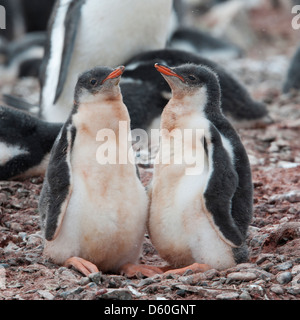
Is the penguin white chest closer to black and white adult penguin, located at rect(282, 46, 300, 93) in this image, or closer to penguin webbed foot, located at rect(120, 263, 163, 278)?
penguin webbed foot, located at rect(120, 263, 163, 278)

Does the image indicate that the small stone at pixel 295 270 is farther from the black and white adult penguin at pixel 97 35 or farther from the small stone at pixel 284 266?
the black and white adult penguin at pixel 97 35

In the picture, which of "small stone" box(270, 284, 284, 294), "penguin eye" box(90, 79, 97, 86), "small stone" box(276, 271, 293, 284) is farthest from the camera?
"penguin eye" box(90, 79, 97, 86)

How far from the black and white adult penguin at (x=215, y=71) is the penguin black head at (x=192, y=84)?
2.14 m

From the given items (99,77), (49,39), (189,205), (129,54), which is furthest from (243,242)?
(49,39)

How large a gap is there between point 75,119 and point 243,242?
Answer: 93cm

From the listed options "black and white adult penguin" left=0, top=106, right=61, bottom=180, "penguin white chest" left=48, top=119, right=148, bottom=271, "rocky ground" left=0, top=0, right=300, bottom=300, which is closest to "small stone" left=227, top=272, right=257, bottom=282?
"rocky ground" left=0, top=0, right=300, bottom=300

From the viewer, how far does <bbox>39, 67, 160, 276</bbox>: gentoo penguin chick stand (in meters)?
3.22

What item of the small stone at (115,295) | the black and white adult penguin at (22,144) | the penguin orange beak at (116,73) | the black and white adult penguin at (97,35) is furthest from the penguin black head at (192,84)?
the black and white adult penguin at (97,35)

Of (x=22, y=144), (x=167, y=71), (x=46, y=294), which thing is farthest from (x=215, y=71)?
(x=46, y=294)

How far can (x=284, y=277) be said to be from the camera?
3.10m

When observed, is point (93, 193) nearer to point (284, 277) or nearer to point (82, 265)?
point (82, 265)

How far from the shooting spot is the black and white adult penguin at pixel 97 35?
18.7 feet

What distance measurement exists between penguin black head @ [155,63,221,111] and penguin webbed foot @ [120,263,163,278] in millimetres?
780

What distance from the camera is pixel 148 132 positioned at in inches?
215
